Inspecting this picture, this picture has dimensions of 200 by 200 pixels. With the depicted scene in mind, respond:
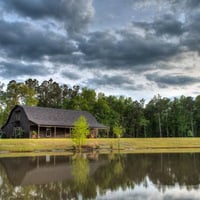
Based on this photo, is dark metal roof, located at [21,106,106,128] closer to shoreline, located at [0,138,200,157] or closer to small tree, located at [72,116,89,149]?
shoreline, located at [0,138,200,157]

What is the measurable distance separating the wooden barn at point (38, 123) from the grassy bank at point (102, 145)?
7.49 meters

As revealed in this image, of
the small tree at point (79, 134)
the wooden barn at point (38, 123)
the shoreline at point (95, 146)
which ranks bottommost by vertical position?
the shoreline at point (95, 146)

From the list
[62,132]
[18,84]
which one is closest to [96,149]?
[62,132]

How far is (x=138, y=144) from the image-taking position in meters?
48.3

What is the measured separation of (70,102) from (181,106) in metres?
31.5

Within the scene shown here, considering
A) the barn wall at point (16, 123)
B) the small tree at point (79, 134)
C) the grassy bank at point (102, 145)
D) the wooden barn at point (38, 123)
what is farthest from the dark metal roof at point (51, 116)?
the small tree at point (79, 134)

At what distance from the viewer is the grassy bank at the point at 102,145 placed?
4131 cm

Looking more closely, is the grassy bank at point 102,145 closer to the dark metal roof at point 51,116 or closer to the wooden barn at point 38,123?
the wooden barn at point 38,123

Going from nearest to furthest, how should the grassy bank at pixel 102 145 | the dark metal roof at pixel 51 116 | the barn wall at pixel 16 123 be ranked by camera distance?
the grassy bank at pixel 102 145, the dark metal roof at pixel 51 116, the barn wall at pixel 16 123

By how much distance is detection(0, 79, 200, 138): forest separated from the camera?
7462 cm

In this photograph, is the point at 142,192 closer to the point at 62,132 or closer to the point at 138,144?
the point at 138,144

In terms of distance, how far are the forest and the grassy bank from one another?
24.4 m

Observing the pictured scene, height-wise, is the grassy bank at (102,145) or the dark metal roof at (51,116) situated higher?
the dark metal roof at (51,116)

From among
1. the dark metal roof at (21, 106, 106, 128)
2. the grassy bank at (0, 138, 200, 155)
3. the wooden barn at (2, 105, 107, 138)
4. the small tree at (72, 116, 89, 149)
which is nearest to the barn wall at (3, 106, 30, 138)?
the wooden barn at (2, 105, 107, 138)
